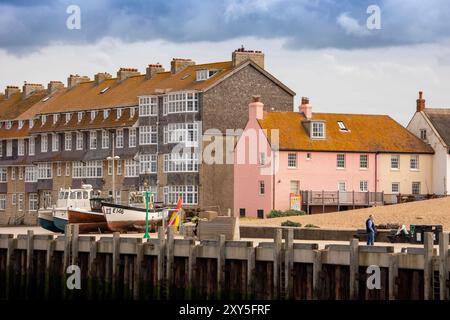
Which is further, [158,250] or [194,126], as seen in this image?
[194,126]

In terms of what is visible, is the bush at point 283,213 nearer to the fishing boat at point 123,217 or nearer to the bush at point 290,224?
the fishing boat at point 123,217

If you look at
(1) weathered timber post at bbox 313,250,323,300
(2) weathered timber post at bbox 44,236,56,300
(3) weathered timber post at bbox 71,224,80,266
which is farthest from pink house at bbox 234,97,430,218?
(1) weathered timber post at bbox 313,250,323,300

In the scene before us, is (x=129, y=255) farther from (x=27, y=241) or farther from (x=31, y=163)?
(x=31, y=163)

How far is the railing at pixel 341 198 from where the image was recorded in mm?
89438

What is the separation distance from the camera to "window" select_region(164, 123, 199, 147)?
93.1 meters

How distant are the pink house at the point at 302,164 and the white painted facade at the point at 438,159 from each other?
2768mm

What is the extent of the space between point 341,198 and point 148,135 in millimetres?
15993

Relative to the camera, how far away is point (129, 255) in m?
48.2

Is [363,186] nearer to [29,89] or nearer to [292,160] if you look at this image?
[292,160]

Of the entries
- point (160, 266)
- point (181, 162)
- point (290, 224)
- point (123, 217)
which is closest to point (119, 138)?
point (181, 162)

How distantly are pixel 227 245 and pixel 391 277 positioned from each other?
779 centimetres
